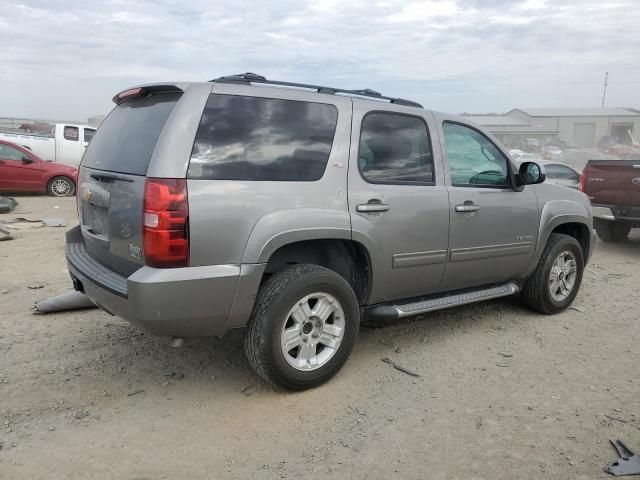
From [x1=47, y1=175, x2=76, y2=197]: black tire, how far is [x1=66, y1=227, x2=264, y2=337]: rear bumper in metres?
11.6

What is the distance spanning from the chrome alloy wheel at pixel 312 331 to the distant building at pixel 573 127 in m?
56.8

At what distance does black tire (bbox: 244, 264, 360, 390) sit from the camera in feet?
10.8

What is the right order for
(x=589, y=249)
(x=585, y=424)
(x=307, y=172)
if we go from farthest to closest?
(x=589, y=249) → (x=307, y=172) → (x=585, y=424)

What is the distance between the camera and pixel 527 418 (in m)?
3.32

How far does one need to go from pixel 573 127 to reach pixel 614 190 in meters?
62.1

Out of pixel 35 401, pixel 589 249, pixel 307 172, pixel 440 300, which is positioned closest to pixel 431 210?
pixel 440 300

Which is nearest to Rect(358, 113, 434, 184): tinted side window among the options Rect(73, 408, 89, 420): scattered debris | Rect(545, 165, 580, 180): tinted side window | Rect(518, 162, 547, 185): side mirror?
Rect(518, 162, 547, 185): side mirror

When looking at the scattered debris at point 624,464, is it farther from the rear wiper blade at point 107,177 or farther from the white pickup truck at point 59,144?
the white pickup truck at point 59,144

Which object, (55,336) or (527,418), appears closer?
(527,418)

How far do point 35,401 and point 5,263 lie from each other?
401cm

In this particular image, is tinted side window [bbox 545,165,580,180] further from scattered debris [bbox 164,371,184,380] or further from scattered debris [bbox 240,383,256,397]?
scattered debris [bbox 164,371,184,380]

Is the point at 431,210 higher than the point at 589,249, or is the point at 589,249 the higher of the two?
the point at 431,210

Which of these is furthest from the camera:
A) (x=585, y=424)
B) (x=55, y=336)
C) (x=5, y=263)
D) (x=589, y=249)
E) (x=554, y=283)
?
(x=5, y=263)

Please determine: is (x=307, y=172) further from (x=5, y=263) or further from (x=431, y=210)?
(x=5, y=263)
